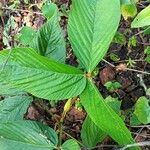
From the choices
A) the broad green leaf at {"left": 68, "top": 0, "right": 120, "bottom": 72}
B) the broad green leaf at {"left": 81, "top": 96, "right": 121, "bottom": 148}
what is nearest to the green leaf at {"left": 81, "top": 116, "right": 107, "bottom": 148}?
the broad green leaf at {"left": 81, "top": 96, "right": 121, "bottom": 148}

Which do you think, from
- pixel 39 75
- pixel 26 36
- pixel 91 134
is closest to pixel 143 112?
pixel 91 134

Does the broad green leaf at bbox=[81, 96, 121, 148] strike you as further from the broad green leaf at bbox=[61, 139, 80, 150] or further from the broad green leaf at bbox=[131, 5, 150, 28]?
the broad green leaf at bbox=[131, 5, 150, 28]

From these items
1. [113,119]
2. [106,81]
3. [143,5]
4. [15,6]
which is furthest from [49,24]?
[15,6]

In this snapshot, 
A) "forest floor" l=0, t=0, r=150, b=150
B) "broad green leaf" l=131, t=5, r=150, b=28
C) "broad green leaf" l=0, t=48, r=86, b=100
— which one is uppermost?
"broad green leaf" l=131, t=5, r=150, b=28

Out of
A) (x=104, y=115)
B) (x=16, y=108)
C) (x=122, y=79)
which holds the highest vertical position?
(x=104, y=115)

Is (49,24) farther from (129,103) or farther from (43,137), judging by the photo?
(129,103)

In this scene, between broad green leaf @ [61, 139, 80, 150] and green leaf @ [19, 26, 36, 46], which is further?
green leaf @ [19, 26, 36, 46]

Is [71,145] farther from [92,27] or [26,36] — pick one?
[26,36]

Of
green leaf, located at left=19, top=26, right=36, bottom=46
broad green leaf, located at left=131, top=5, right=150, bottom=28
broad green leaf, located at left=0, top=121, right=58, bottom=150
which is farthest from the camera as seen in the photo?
green leaf, located at left=19, top=26, right=36, bottom=46
